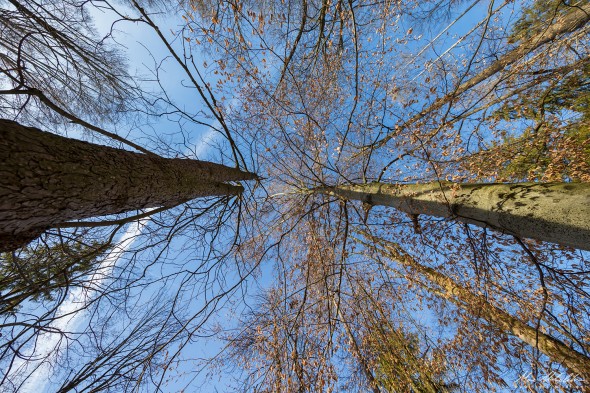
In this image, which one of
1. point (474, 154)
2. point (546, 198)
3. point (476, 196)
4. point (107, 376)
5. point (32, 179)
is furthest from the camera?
point (474, 154)

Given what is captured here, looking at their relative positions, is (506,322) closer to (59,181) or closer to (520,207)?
(520,207)

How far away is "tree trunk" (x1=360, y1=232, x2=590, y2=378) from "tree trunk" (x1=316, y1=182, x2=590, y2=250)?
1848mm

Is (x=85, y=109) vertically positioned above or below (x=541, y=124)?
above

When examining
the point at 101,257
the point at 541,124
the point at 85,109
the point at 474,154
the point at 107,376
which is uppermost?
the point at 85,109

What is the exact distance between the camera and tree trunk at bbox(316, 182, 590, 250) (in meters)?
1.39

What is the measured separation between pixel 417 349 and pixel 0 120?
19.5 ft

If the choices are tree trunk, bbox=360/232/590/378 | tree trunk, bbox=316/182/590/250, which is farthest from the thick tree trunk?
tree trunk, bbox=360/232/590/378

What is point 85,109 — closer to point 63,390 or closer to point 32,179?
point 32,179

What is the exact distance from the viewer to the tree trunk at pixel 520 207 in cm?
139

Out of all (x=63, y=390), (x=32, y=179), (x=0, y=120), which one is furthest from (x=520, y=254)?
(x=63, y=390)

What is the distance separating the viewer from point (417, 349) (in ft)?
14.0

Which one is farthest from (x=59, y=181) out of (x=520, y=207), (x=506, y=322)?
(x=506, y=322)

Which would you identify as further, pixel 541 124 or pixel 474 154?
pixel 474 154

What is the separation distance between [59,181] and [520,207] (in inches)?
120
